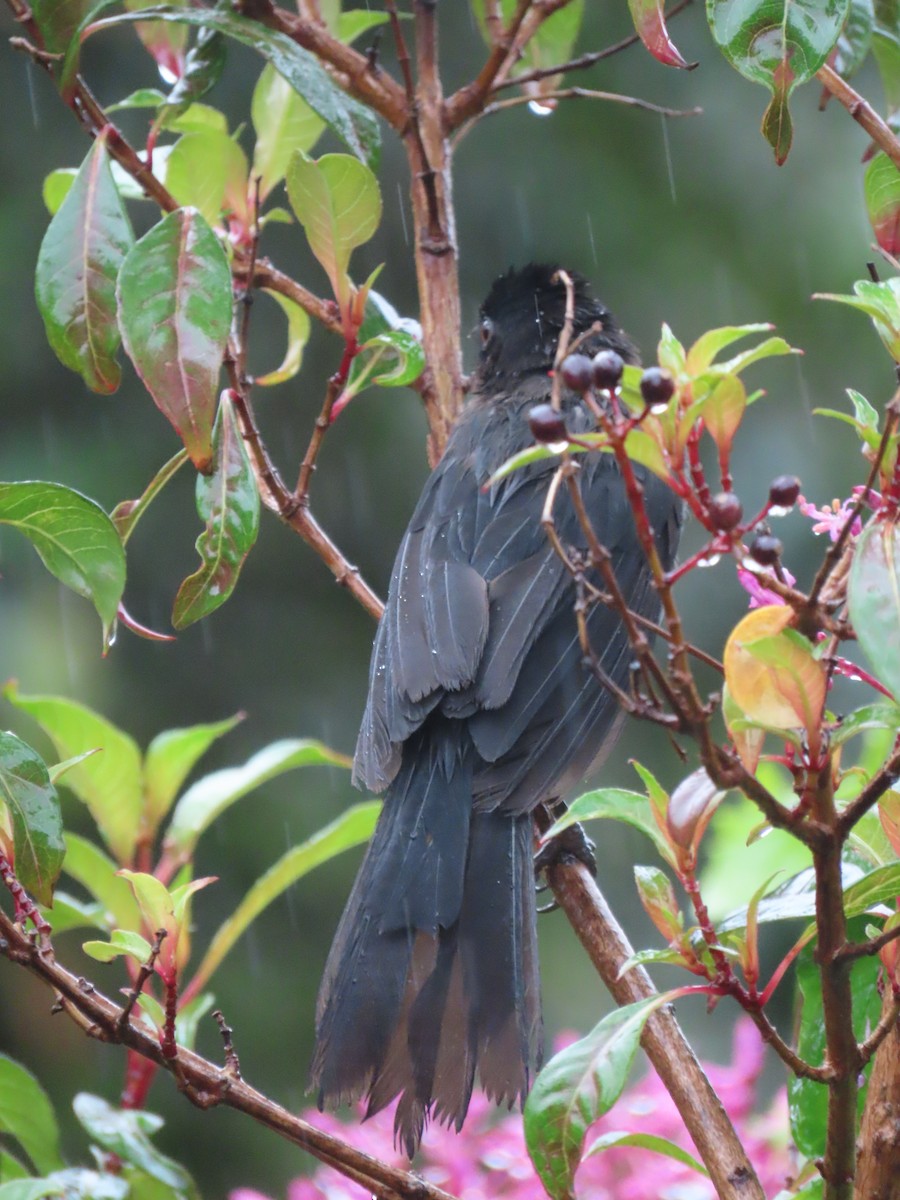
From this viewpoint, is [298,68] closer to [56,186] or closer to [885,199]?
[56,186]

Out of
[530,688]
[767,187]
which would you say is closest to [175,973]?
[530,688]

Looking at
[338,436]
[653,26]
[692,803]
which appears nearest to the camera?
[692,803]

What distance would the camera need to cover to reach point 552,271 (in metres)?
3.14

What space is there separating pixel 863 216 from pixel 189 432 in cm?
426

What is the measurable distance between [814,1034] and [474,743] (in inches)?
33.2

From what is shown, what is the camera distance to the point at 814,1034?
1462mm

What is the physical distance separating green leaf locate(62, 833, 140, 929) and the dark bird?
1.15 ft

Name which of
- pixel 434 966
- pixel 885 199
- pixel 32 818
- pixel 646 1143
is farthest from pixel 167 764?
pixel 885 199

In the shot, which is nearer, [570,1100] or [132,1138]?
[570,1100]

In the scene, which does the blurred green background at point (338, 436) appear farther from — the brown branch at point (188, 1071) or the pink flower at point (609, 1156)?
the brown branch at point (188, 1071)

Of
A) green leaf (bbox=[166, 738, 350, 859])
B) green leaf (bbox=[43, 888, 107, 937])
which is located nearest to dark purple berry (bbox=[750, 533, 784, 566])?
green leaf (bbox=[166, 738, 350, 859])

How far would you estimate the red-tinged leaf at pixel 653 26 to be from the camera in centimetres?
143

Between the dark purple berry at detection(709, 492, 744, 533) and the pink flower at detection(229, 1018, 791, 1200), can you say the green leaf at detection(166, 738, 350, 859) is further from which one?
the dark purple berry at detection(709, 492, 744, 533)

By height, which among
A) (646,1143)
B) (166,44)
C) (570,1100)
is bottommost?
(646,1143)
